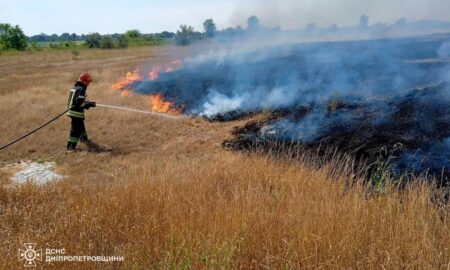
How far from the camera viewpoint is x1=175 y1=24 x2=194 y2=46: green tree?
31.6 meters

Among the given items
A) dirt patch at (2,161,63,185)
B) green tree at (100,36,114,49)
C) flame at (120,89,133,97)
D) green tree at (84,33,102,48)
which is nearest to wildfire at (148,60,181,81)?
flame at (120,89,133,97)

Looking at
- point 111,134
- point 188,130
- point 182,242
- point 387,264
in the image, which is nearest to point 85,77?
point 111,134

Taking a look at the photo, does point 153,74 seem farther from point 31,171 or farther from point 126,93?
point 31,171

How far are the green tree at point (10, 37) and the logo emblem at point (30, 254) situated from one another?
60.0 metres

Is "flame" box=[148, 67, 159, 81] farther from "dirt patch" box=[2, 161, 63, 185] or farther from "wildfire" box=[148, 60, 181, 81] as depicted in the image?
"dirt patch" box=[2, 161, 63, 185]

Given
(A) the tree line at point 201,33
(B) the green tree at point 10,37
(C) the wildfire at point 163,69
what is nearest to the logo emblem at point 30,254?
(C) the wildfire at point 163,69

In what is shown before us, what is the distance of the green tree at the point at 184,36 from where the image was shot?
31609mm

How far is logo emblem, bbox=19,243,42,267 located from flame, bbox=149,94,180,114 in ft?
33.1

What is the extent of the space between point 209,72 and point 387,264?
15.3 metres

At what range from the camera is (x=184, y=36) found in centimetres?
3366

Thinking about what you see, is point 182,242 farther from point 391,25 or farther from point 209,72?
point 391,25

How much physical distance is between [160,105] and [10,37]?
50992mm

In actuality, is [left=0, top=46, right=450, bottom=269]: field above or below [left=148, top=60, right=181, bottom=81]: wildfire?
below

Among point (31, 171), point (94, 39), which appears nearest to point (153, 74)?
point (31, 171)
